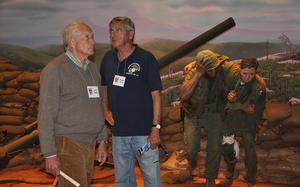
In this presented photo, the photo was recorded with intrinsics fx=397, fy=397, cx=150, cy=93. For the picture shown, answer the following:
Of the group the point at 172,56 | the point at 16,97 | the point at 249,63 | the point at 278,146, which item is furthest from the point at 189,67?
the point at 16,97

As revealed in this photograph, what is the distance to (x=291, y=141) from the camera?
4051 mm

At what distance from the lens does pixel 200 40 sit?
422 cm

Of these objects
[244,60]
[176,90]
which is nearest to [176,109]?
[176,90]

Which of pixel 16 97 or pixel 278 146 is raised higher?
pixel 16 97

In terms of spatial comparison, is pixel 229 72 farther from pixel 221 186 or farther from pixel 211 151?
pixel 221 186

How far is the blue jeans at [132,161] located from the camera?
9.10 ft

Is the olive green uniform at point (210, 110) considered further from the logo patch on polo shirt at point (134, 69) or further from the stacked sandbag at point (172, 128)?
the logo patch on polo shirt at point (134, 69)

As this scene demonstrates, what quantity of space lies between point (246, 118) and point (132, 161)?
1492mm

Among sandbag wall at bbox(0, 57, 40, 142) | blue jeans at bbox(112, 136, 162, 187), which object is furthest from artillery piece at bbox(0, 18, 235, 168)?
blue jeans at bbox(112, 136, 162, 187)

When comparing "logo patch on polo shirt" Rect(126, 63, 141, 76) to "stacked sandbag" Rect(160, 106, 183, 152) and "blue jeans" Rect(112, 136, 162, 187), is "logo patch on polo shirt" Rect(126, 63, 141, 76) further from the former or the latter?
"stacked sandbag" Rect(160, 106, 183, 152)

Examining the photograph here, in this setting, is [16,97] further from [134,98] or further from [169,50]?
[134,98]

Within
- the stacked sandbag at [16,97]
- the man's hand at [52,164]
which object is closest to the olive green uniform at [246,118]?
the man's hand at [52,164]

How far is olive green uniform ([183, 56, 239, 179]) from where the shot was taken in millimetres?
3904

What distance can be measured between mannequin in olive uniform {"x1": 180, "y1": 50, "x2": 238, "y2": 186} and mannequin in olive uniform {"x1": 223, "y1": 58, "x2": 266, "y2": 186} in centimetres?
8
